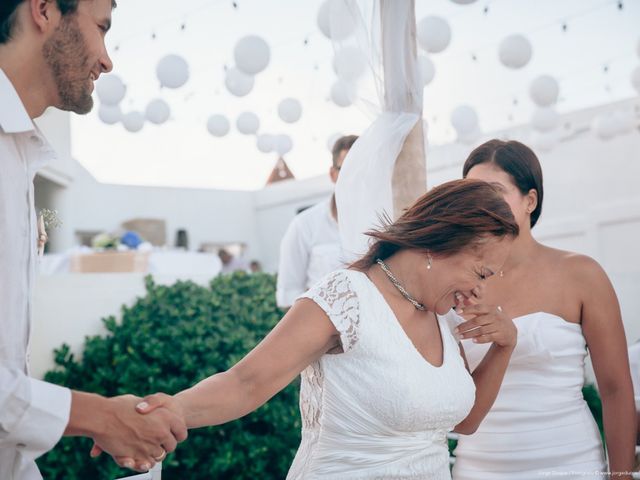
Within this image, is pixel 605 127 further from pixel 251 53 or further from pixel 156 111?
pixel 156 111

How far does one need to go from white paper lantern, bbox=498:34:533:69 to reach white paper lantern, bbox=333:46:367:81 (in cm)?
370

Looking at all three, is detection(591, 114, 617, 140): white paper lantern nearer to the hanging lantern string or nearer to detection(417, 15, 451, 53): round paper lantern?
the hanging lantern string

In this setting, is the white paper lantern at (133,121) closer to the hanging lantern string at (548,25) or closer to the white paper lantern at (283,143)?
the white paper lantern at (283,143)

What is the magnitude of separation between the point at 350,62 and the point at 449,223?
1.14m

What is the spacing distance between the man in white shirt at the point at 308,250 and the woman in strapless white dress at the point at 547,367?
1.58m

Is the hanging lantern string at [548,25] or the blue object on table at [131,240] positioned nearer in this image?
the blue object on table at [131,240]

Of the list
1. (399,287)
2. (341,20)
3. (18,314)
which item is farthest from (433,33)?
(18,314)

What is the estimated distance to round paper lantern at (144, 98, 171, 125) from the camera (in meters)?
6.98

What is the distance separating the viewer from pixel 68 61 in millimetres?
1642

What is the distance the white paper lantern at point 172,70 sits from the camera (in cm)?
576

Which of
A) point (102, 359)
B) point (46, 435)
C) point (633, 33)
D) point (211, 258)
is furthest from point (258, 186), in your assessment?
point (46, 435)

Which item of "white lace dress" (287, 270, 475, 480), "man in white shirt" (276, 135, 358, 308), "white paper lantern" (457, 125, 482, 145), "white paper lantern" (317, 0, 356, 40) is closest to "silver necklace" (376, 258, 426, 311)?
"white lace dress" (287, 270, 475, 480)

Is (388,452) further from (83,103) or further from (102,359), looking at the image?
(102,359)

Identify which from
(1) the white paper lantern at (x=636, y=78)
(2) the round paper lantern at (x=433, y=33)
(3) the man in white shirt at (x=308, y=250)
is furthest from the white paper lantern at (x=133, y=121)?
(1) the white paper lantern at (x=636, y=78)
